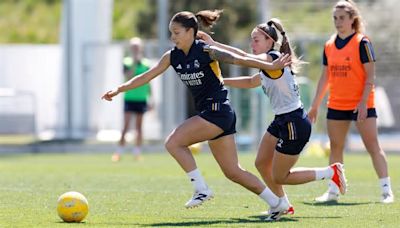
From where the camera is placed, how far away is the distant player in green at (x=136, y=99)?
20.7 metres

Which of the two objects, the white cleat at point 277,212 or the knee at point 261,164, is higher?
the knee at point 261,164

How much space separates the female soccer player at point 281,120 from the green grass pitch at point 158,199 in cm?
38

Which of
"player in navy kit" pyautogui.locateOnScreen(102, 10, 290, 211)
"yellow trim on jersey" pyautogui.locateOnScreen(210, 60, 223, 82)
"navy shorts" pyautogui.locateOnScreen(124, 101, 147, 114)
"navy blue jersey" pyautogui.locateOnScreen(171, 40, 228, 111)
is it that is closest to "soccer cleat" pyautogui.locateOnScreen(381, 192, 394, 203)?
"player in navy kit" pyautogui.locateOnScreen(102, 10, 290, 211)

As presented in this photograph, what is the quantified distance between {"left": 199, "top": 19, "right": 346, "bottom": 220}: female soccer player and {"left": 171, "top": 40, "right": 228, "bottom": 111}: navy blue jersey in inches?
13.0

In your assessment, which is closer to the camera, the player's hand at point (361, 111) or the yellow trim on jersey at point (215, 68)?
the yellow trim on jersey at point (215, 68)

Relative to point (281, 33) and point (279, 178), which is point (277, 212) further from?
point (281, 33)

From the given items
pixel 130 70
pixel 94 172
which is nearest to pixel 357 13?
pixel 94 172

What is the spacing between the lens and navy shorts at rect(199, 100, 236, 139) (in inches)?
400

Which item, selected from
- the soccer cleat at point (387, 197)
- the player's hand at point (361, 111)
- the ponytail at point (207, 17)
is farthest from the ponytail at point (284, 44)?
the soccer cleat at point (387, 197)

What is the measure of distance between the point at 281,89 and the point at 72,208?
225 centimetres

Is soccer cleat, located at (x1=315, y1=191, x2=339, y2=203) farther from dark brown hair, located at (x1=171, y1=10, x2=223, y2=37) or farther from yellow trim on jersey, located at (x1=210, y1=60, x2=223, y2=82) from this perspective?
dark brown hair, located at (x1=171, y1=10, x2=223, y2=37)

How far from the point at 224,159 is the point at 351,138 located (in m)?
16.7

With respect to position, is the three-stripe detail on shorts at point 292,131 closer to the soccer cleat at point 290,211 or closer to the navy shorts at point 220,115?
the navy shorts at point 220,115

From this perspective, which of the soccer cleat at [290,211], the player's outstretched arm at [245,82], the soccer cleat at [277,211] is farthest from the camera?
the player's outstretched arm at [245,82]
